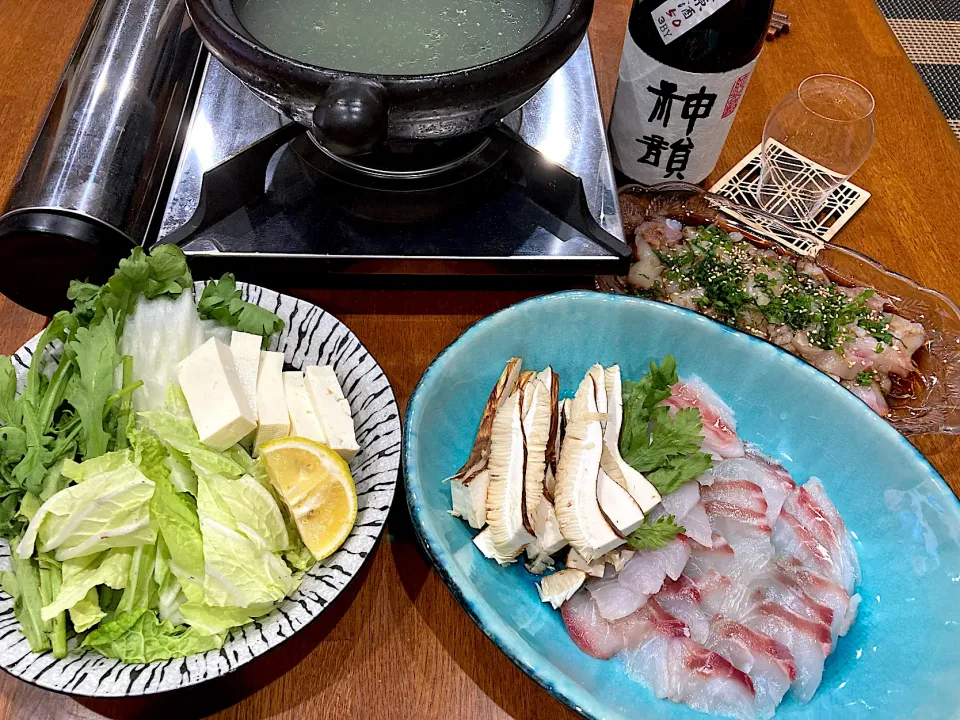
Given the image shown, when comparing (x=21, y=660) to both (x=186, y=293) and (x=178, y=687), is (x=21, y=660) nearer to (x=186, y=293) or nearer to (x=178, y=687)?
(x=178, y=687)

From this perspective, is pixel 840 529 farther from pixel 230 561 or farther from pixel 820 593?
pixel 230 561

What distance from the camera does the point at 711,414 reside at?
989mm

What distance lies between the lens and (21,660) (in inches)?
28.2

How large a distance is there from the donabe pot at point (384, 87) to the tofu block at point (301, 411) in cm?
29

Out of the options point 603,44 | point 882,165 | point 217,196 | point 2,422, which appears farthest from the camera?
point 603,44

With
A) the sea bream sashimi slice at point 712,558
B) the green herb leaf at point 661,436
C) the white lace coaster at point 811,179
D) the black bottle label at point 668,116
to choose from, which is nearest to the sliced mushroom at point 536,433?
the green herb leaf at point 661,436

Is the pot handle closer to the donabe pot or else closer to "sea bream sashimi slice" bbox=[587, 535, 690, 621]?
the donabe pot

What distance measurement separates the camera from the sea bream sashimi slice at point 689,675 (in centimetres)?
81

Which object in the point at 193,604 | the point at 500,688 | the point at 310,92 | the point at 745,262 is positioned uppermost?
the point at 310,92

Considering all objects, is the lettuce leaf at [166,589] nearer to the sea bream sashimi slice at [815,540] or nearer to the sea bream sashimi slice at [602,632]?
the sea bream sashimi slice at [602,632]

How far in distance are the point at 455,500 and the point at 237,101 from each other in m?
0.85

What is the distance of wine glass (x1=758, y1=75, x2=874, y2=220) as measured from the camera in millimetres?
1343

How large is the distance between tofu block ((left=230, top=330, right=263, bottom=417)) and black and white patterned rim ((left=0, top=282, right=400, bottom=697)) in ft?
0.27

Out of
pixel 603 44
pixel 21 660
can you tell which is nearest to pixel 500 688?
pixel 21 660
